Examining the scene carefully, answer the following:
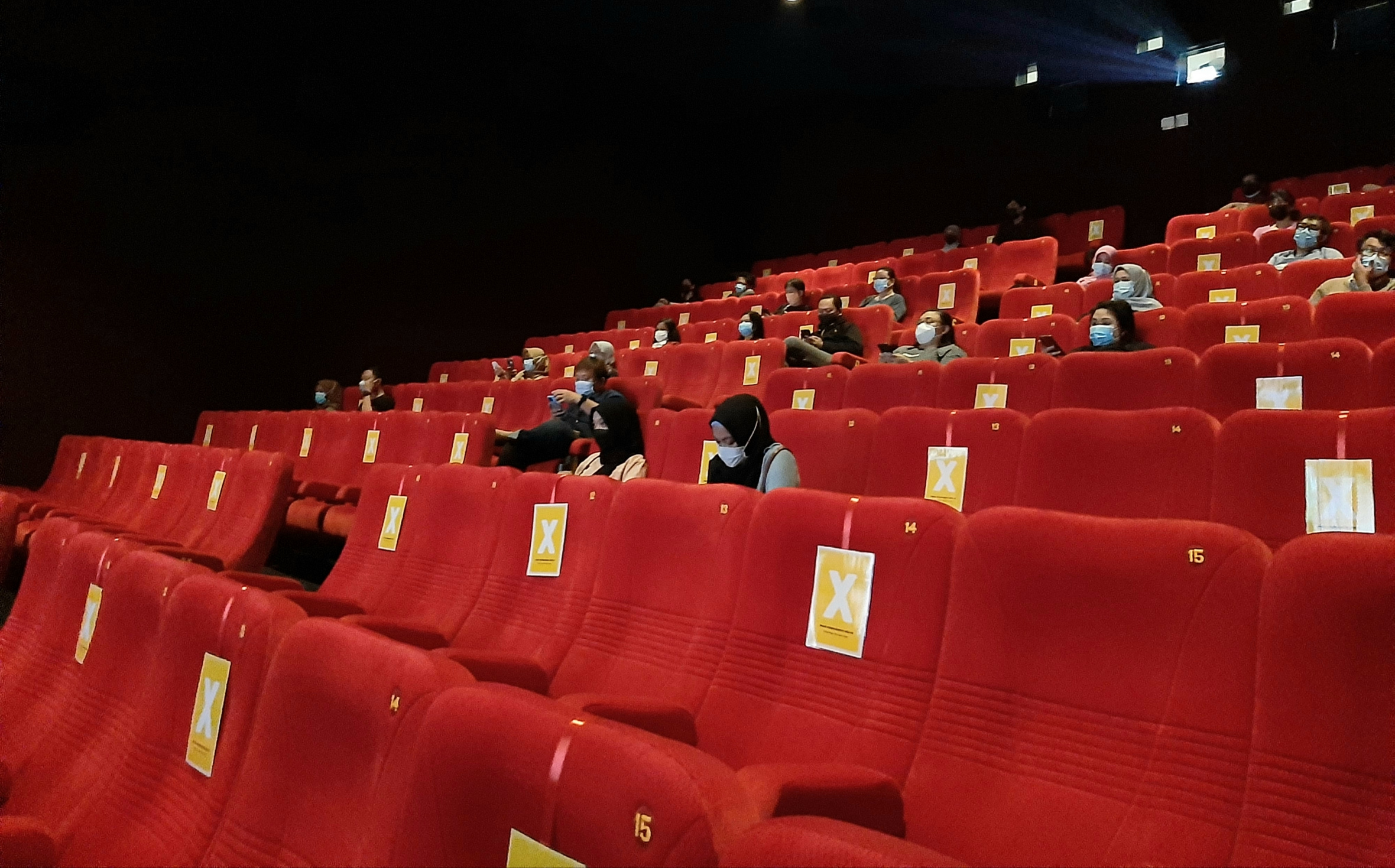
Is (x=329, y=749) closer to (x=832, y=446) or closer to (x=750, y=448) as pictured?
(x=750, y=448)

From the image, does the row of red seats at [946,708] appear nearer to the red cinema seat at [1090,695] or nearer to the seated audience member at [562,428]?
the red cinema seat at [1090,695]

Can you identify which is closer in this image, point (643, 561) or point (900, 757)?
point (900, 757)

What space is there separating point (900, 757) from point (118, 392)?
3.83 meters

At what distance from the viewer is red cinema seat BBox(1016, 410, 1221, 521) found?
1136mm

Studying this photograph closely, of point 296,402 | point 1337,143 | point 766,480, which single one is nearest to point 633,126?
point 296,402

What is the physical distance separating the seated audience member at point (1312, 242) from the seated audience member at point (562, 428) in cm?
204

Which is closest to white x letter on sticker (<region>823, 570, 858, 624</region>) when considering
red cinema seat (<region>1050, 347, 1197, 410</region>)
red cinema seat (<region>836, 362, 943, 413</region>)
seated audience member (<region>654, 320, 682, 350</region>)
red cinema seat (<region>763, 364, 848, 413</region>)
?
red cinema seat (<region>1050, 347, 1197, 410</region>)

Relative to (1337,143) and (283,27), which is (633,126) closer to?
(283,27)

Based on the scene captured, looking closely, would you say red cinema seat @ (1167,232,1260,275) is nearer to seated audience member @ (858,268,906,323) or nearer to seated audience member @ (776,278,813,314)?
seated audience member @ (858,268,906,323)

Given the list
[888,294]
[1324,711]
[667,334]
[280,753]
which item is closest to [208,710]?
→ [280,753]

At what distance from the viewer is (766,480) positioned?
4.62 ft

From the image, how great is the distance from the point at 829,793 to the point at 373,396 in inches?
121

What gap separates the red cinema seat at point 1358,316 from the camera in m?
1.75

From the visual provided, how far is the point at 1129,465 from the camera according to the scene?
3.89 ft
